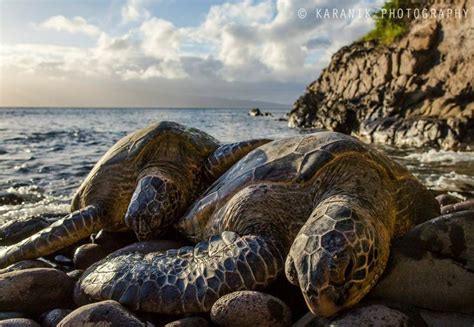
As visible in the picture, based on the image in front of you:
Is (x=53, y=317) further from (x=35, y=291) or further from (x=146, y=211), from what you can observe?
(x=146, y=211)

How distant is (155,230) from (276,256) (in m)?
1.84

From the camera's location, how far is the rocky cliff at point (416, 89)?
65.9 ft

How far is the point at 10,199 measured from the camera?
880 centimetres

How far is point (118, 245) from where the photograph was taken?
4984 millimetres

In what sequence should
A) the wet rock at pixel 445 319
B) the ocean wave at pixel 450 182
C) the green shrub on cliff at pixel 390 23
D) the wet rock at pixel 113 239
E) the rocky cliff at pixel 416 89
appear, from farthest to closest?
the green shrub on cliff at pixel 390 23
the rocky cliff at pixel 416 89
the ocean wave at pixel 450 182
the wet rock at pixel 113 239
the wet rock at pixel 445 319

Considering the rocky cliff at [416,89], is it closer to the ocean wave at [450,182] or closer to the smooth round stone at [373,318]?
the ocean wave at [450,182]

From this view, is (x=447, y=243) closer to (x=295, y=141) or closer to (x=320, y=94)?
(x=295, y=141)

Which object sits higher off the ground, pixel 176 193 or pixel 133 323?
pixel 176 193

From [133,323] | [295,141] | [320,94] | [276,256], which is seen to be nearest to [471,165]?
[295,141]

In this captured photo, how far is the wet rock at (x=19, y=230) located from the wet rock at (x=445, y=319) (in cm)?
509

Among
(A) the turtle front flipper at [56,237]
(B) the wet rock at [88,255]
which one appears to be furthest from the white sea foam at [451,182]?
(B) the wet rock at [88,255]

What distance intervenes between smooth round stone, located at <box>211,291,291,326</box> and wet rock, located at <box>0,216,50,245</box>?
Result: 162 inches

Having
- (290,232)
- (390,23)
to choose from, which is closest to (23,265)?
(290,232)

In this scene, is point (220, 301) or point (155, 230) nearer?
point (220, 301)
